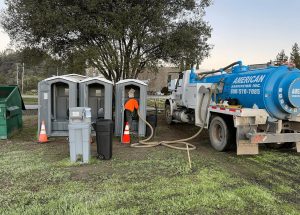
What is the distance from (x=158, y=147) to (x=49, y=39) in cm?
1080

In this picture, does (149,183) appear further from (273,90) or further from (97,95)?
(97,95)

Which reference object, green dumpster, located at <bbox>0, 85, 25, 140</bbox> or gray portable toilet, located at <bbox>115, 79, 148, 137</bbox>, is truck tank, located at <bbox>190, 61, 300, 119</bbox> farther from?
green dumpster, located at <bbox>0, 85, 25, 140</bbox>

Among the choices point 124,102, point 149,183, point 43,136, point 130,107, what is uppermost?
point 124,102

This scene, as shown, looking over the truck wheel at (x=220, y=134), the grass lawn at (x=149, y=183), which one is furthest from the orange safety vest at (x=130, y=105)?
the truck wheel at (x=220, y=134)

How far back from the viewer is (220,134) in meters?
7.84

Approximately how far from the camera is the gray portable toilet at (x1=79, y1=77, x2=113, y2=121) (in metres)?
9.07

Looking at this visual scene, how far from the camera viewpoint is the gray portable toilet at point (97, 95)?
29.8 ft

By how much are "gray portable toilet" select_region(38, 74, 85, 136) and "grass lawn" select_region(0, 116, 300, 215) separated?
1786 millimetres

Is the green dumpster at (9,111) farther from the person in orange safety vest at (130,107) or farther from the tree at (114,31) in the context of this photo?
the tree at (114,31)

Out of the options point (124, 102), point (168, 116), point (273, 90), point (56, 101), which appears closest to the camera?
point (273, 90)

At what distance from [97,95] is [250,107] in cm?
510

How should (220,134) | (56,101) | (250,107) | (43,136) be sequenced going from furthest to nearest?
(56,101) → (43,136) → (220,134) → (250,107)

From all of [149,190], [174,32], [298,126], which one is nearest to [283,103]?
[298,126]

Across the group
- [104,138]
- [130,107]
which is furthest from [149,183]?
[130,107]
